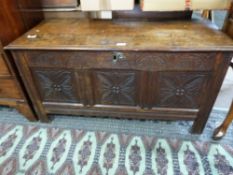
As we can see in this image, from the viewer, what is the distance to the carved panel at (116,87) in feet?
3.83

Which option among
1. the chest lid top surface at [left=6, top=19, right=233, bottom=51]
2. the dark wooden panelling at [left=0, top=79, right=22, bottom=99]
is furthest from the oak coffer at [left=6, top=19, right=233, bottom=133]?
the dark wooden panelling at [left=0, top=79, right=22, bottom=99]

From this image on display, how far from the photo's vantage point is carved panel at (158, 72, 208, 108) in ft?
3.66

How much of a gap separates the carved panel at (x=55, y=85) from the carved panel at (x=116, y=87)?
0.20m

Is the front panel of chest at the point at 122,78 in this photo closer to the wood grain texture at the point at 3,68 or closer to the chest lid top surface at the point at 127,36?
the chest lid top surface at the point at 127,36

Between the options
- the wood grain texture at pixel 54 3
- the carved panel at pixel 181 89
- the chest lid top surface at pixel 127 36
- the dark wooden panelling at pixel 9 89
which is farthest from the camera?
the wood grain texture at pixel 54 3

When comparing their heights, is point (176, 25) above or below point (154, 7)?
below

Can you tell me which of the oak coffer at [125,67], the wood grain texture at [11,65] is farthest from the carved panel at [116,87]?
the wood grain texture at [11,65]

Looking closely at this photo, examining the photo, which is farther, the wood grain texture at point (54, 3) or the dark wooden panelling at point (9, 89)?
the wood grain texture at point (54, 3)

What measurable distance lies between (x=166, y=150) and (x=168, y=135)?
141 millimetres

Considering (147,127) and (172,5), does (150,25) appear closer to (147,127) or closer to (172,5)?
(172,5)

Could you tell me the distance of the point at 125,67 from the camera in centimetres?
111

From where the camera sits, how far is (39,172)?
1181mm

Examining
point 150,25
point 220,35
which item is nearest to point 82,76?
point 150,25

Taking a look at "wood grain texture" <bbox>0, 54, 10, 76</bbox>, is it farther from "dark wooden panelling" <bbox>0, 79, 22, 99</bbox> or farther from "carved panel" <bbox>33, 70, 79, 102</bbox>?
"carved panel" <bbox>33, 70, 79, 102</bbox>
